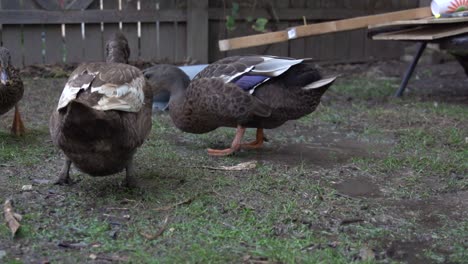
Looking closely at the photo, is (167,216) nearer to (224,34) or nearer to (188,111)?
(188,111)

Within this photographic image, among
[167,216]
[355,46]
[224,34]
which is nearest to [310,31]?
[224,34]

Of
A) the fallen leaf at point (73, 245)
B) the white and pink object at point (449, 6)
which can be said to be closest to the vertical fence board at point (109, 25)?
the white and pink object at point (449, 6)

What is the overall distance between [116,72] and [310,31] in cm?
429

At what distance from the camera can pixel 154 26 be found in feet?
32.7

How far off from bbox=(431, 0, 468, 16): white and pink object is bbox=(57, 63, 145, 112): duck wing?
16.9ft

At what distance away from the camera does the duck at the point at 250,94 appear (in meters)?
5.20

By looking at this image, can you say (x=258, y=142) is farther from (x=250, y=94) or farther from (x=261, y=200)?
(x=261, y=200)

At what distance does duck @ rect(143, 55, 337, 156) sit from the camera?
17.1 feet

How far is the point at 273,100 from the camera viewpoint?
17.3ft

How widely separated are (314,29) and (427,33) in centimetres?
134

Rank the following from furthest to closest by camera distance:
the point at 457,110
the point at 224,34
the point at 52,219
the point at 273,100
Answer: the point at 224,34 → the point at 457,110 → the point at 273,100 → the point at 52,219

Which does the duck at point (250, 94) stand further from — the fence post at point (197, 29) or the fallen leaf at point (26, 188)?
the fence post at point (197, 29)

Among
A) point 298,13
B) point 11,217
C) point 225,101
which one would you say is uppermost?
point 298,13

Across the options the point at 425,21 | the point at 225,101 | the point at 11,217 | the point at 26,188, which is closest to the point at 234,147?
the point at 225,101
